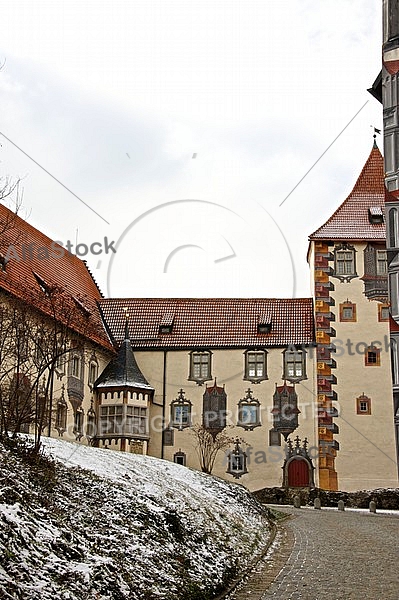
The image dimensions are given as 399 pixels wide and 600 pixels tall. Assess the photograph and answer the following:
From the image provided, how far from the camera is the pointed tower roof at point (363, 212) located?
34719 millimetres

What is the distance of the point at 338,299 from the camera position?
3406 cm

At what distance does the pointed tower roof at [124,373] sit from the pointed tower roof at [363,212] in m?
8.99

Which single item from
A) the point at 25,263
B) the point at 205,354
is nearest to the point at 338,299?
the point at 205,354

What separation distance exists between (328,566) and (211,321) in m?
23.7

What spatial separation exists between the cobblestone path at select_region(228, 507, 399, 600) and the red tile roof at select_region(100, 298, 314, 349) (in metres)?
16.1

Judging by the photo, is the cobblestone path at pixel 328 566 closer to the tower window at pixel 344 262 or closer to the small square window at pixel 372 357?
the small square window at pixel 372 357

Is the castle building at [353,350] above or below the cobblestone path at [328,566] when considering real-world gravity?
above

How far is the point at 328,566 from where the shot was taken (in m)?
12.0

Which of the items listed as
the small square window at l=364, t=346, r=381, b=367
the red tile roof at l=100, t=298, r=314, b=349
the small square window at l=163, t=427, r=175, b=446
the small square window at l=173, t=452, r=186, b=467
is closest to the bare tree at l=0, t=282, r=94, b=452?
the small square window at l=163, t=427, r=175, b=446

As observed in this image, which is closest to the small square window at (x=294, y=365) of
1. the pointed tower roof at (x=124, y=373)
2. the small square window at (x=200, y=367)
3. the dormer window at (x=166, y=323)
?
the small square window at (x=200, y=367)

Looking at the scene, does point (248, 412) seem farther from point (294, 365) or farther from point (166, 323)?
point (166, 323)

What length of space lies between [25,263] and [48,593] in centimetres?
2297

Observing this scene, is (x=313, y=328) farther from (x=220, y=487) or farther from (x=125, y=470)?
(x=125, y=470)

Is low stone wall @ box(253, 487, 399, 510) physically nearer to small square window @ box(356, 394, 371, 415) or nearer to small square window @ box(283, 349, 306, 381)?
small square window @ box(356, 394, 371, 415)
